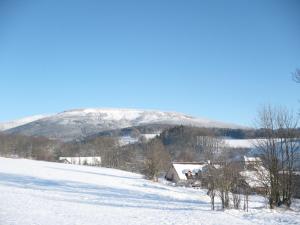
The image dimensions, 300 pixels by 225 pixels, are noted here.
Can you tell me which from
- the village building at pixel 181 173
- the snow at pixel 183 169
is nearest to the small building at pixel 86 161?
the snow at pixel 183 169

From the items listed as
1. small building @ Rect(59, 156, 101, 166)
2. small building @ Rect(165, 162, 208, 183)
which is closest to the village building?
small building @ Rect(165, 162, 208, 183)

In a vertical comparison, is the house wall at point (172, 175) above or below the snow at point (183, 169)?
below

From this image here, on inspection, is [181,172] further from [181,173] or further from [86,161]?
[86,161]

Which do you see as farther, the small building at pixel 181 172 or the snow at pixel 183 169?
the snow at pixel 183 169

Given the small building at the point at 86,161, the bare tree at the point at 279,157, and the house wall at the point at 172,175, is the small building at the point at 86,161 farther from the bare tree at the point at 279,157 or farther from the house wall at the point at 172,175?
the bare tree at the point at 279,157

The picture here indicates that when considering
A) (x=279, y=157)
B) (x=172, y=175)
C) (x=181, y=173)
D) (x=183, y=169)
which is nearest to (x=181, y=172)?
(x=181, y=173)

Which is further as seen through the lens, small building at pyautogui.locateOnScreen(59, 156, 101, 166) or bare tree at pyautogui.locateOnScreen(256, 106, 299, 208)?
small building at pyautogui.locateOnScreen(59, 156, 101, 166)

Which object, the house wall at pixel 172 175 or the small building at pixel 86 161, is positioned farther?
the small building at pixel 86 161

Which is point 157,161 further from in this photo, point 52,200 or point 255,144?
point 52,200

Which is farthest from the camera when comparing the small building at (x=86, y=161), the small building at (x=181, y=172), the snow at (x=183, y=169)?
the small building at (x=86, y=161)

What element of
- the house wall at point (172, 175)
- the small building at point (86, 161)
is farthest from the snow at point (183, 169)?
the small building at point (86, 161)

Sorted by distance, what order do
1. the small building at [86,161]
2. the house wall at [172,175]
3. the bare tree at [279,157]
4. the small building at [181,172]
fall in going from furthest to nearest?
the small building at [86,161] → the house wall at [172,175] → the small building at [181,172] → the bare tree at [279,157]

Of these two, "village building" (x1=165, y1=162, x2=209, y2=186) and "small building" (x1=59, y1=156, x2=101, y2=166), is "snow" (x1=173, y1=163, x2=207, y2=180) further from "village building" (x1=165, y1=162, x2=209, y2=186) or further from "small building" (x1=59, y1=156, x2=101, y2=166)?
"small building" (x1=59, y1=156, x2=101, y2=166)

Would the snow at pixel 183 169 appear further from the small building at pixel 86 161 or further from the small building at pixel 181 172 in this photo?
the small building at pixel 86 161
